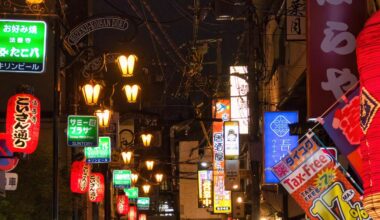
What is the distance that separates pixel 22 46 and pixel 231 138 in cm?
1400

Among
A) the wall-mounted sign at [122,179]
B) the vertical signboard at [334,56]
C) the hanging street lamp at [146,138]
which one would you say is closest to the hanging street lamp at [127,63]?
the vertical signboard at [334,56]

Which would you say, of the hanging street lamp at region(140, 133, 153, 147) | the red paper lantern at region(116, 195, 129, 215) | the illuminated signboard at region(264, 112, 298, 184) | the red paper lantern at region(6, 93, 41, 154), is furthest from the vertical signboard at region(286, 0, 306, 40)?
the red paper lantern at region(116, 195, 129, 215)

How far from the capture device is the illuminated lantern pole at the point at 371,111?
6.13 meters

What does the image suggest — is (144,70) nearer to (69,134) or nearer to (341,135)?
(69,134)

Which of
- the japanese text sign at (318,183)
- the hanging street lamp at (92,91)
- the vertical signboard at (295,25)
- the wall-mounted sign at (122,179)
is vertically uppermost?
the vertical signboard at (295,25)

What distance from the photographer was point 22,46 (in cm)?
1591

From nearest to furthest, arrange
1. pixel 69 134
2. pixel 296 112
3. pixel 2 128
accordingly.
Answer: pixel 296 112 → pixel 69 134 → pixel 2 128

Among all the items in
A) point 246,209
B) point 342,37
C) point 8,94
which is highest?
point 8,94

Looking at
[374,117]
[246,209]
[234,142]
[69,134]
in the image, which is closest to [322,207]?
[374,117]

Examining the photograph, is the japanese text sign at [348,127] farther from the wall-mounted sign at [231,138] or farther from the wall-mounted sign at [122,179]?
the wall-mounted sign at [122,179]

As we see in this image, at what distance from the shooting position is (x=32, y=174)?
75.5 feet

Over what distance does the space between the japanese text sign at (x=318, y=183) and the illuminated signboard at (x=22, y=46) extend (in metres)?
7.98

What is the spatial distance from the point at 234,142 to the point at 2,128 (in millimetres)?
11584

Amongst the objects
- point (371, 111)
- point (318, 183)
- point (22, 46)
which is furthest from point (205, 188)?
point (371, 111)
